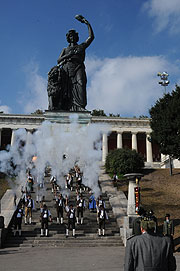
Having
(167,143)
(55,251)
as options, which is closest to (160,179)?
(167,143)

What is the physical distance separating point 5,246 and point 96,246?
4598mm

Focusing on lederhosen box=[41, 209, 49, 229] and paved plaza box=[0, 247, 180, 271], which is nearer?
paved plaza box=[0, 247, 180, 271]

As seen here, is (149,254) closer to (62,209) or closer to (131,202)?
(131,202)

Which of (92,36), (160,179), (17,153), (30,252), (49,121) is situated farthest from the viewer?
(160,179)

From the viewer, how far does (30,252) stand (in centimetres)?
1177

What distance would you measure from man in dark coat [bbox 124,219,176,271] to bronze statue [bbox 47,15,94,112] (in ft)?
61.2

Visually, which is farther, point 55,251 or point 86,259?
point 55,251

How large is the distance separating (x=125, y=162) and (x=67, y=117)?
1436 centimetres

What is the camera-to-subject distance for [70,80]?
894 inches

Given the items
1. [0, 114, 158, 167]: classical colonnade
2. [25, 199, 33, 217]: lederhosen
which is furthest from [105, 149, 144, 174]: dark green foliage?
[0, 114, 158, 167]: classical colonnade

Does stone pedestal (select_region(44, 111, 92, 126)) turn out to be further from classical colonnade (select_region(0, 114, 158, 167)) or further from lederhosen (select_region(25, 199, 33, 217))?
classical colonnade (select_region(0, 114, 158, 167))

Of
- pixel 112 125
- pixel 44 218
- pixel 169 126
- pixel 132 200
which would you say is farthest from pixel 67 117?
pixel 112 125

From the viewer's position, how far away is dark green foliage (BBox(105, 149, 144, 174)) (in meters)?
32.2

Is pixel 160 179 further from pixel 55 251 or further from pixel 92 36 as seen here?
pixel 55 251
